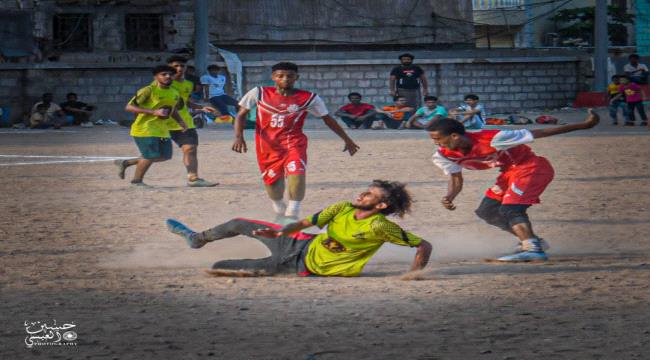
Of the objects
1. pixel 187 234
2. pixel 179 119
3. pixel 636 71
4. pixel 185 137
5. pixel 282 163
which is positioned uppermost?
pixel 636 71

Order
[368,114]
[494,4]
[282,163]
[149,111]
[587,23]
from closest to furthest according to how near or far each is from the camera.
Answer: [282,163] → [149,111] → [368,114] → [587,23] → [494,4]

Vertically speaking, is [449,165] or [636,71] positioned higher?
[636,71]

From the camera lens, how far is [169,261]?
27.7 ft

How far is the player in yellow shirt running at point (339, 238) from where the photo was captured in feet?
23.9

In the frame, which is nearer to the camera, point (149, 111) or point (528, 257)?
point (528, 257)

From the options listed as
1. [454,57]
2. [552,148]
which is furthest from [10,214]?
[454,57]

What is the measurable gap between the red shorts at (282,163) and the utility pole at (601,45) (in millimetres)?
25918

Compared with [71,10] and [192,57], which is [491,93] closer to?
[192,57]

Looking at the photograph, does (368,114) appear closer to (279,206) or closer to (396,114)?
(396,114)

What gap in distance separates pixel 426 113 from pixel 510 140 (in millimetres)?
16137

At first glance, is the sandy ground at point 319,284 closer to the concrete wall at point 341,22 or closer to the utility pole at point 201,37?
the utility pole at point 201,37

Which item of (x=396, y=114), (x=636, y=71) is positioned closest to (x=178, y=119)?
(x=396, y=114)

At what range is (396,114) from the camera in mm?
25594

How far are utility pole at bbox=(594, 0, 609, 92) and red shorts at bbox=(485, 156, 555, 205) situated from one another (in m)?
26.9
